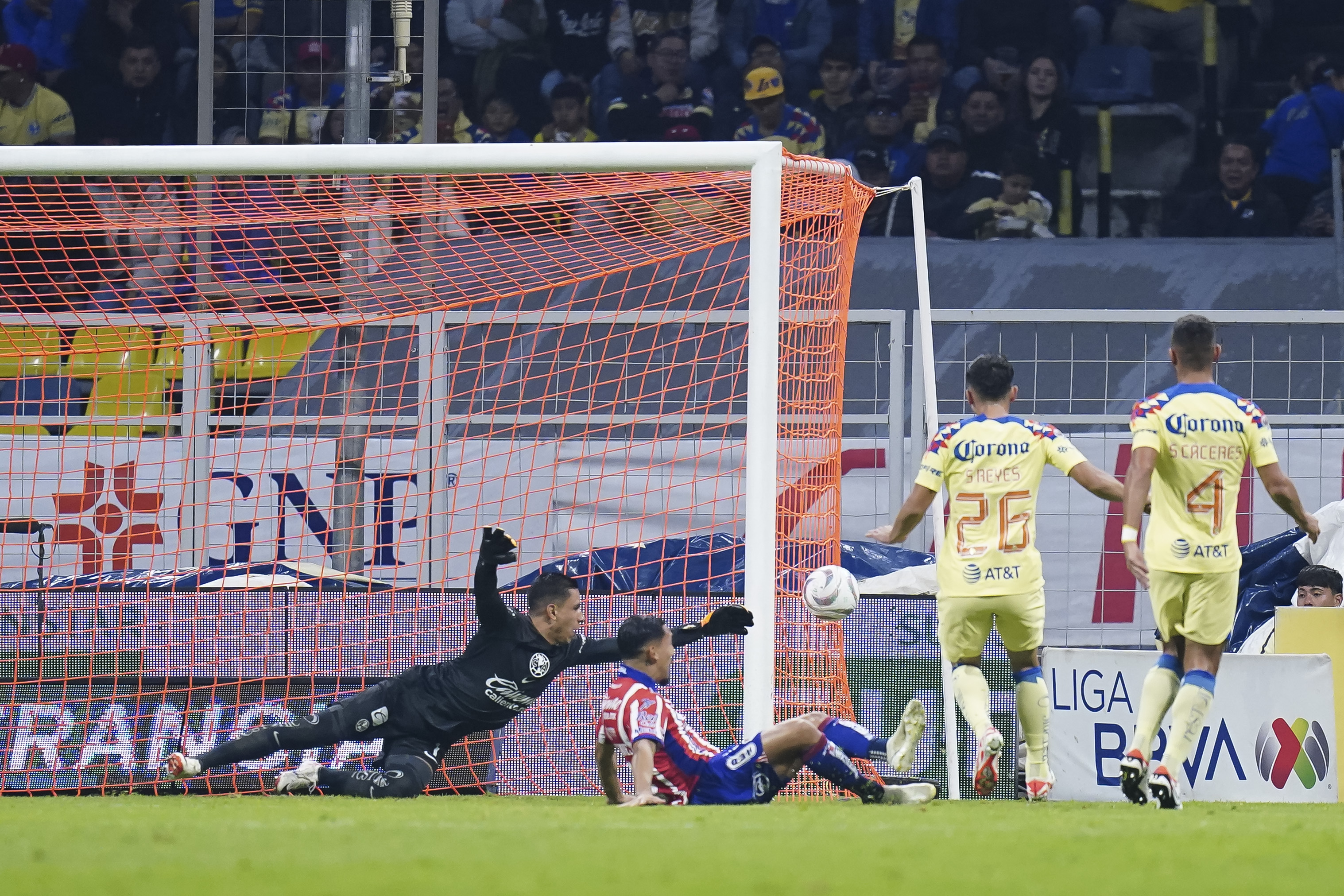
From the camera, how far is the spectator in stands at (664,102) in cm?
1367

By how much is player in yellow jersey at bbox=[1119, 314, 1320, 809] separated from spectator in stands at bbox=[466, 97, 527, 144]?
28.2 ft

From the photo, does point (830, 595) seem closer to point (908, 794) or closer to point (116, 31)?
point (908, 794)

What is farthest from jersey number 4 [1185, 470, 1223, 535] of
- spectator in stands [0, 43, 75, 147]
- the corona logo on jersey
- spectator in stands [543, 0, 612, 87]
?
spectator in stands [0, 43, 75, 147]

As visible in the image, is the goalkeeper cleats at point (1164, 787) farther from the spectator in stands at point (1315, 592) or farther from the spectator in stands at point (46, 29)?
the spectator in stands at point (46, 29)

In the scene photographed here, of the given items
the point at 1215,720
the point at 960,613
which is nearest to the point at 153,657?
the point at 960,613

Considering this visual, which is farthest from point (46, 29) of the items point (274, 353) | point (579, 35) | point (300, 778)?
point (300, 778)

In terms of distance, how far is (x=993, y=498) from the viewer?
631 centimetres

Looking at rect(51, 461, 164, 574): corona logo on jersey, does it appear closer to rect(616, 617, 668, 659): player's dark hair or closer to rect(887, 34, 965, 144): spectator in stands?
rect(616, 617, 668, 659): player's dark hair

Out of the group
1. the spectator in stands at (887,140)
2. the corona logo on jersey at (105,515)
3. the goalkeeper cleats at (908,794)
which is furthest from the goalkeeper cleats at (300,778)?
the spectator in stands at (887,140)

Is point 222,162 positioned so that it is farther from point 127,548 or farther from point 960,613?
point 960,613

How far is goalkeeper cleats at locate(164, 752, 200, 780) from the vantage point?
6855 millimetres

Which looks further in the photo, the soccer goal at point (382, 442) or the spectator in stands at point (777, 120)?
the spectator in stands at point (777, 120)

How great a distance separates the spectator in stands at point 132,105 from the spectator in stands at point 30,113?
0.91 ft

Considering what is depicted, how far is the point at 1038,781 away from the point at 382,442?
3962 millimetres
